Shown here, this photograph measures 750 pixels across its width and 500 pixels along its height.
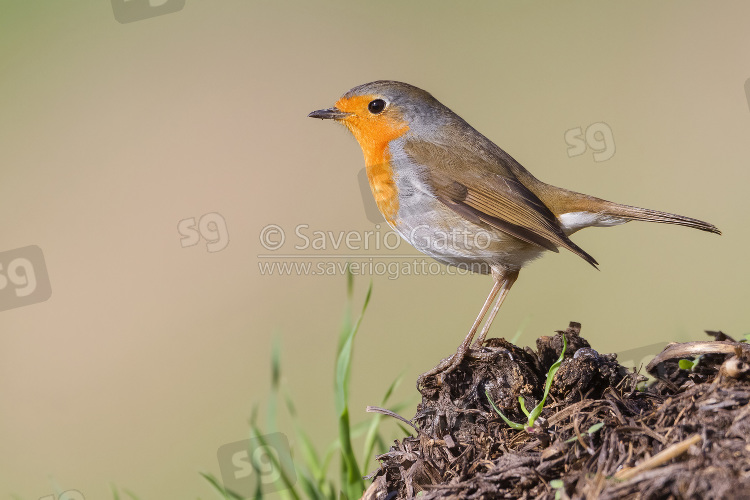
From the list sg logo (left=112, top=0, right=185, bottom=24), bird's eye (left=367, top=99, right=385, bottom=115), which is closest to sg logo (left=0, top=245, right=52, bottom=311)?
sg logo (left=112, top=0, right=185, bottom=24)

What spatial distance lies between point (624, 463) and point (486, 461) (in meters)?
0.43

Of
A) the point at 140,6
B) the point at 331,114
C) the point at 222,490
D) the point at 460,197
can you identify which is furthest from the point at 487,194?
the point at 140,6

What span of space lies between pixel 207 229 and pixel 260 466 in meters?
3.89

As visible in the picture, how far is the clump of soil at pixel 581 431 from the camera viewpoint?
1666 millimetres

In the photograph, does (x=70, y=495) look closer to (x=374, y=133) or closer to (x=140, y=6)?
(x=374, y=133)

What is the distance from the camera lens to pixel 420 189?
11.7 feet

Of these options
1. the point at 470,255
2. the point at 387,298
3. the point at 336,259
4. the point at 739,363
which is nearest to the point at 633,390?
the point at 739,363

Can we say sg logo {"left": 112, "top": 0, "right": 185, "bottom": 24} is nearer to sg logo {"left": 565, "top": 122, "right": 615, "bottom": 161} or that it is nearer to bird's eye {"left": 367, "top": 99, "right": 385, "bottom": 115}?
bird's eye {"left": 367, "top": 99, "right": 385, "bottom": 115}

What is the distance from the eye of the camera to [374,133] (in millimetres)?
3939

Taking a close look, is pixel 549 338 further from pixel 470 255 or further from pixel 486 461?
pixel 470 255

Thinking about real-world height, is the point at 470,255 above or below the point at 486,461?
above

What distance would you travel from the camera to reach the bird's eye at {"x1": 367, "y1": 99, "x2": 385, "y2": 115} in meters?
3.94

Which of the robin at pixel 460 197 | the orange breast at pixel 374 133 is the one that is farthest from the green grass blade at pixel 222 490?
the orange breast at pixel 374 133

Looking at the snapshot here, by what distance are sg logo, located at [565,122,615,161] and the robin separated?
1.46 meters
